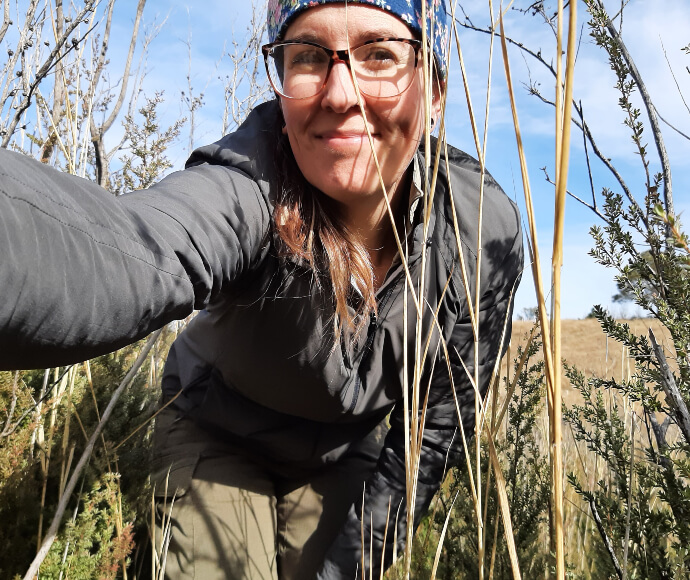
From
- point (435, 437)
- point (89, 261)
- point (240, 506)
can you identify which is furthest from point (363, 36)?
point (240, 506)

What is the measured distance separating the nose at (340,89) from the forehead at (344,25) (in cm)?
6

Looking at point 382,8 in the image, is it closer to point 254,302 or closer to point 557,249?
point 254,302

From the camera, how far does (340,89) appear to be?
1359 millimetres

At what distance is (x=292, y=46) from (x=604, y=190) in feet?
2.61

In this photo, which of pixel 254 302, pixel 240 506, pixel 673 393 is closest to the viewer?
pixel 673 393

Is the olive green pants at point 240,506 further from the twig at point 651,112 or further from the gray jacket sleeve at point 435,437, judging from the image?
the twig at point 651,112

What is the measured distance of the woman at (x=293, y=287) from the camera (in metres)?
0.75

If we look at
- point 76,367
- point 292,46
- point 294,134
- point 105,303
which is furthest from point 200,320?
point 105,303

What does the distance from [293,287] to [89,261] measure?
73 cm

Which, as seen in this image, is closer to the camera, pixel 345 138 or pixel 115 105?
pixel 345 138

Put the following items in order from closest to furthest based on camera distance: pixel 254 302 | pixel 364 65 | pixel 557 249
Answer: pixel 557 249 → pixel 364 65 → pixel 254 302

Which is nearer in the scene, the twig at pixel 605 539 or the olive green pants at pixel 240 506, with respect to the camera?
the twig at pixel 605 539

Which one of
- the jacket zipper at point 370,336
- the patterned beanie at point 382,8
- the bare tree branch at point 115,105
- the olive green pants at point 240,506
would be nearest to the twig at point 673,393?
the jacket zipper at point 370,336

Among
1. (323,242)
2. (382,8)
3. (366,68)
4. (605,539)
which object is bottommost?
(605,539)
